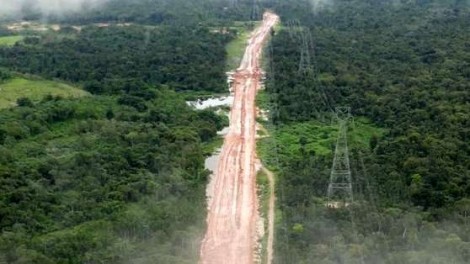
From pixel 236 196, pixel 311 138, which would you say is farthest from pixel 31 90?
pixel 236 196

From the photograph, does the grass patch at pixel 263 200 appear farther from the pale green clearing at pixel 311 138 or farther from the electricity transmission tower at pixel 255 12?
Answer: the electricity transmission tower at pixel 255 12

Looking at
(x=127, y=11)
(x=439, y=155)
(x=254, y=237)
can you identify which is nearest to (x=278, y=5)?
(x=127, y=11)

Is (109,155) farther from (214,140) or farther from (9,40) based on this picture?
(9,40)

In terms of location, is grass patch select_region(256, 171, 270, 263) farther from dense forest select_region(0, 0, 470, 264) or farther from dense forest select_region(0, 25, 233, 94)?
dense forest select_region(0, 25, 233, 94)

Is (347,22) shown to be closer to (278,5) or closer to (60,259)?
(278,5)

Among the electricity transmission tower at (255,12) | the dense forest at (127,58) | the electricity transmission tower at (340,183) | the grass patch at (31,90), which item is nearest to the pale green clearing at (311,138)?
the electricity transmission tower at (340,183)

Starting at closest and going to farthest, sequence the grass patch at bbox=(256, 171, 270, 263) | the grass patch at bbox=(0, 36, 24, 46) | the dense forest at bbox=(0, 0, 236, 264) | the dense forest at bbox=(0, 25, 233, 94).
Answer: the dense forest at bbox=(0, 0, 236, 264)
the grass patch at bbox=(256, 171, 270, 263)
the dense forest at bbox=(0, 25, 233, 94)
the grass patch at bbox=(0, 36, 24, 46)

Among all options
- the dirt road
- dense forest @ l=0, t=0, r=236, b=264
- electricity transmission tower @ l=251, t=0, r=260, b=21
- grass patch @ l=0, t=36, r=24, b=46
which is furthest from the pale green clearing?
electricity transmission tower @ l=251, t=0, r=260, b=21
